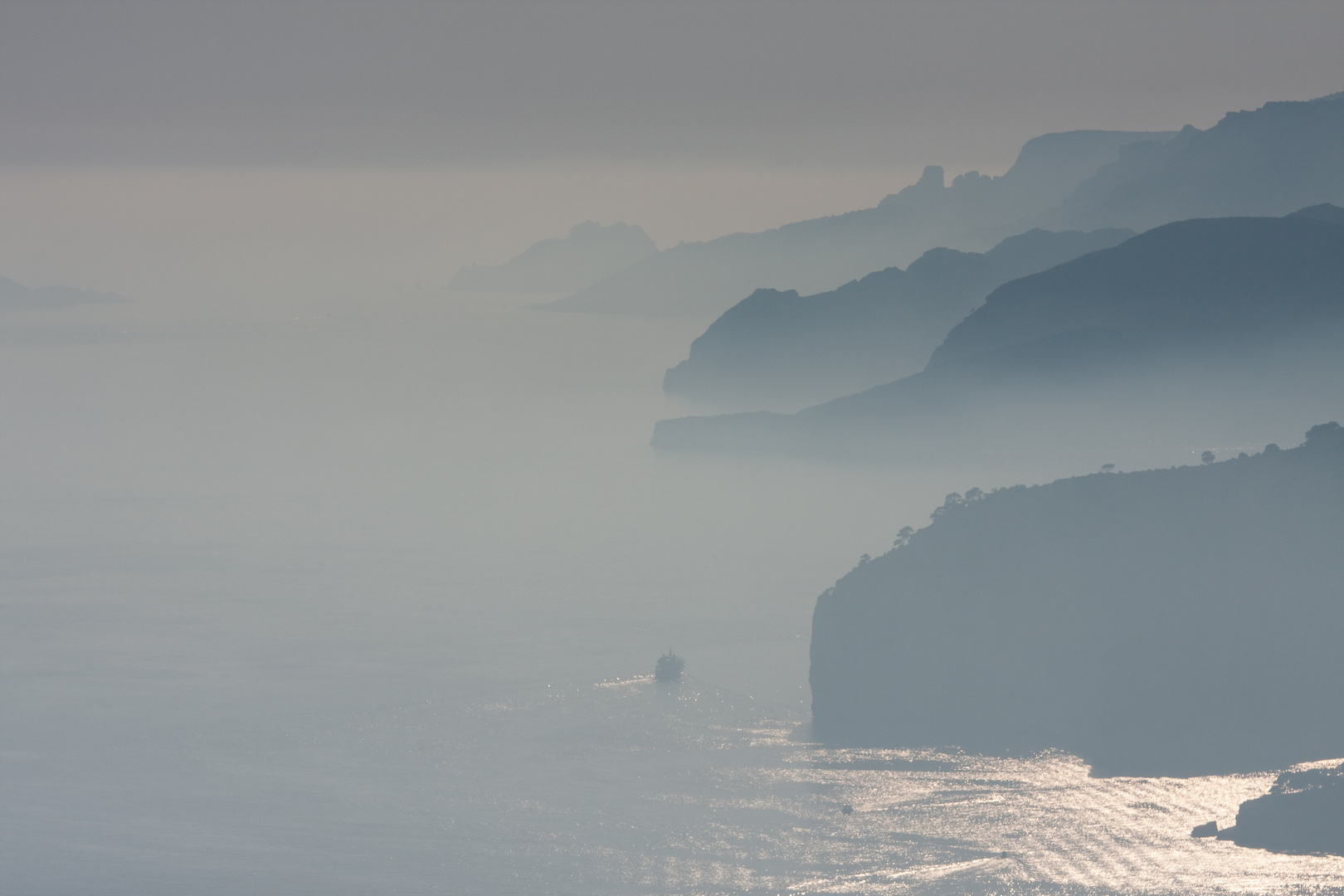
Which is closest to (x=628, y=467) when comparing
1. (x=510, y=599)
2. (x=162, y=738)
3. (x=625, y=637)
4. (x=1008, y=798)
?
(x=510, y=599)

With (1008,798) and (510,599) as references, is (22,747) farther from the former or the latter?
(1008,798)

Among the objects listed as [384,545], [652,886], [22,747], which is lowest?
[652,886]

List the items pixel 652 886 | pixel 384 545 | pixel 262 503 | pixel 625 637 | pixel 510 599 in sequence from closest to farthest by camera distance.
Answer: pixel 652 886, pixel 625 637, pixel 510 599, pixel 384 545, pixel 262 503

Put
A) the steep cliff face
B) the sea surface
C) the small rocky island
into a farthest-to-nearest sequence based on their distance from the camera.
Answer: the small rocky island
the steep cliff face
the sea surface

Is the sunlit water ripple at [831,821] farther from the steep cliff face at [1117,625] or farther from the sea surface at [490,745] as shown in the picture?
the steep cliff face at [1117,625]

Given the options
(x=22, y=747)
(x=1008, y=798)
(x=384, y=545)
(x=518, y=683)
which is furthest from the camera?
(x=384, y=545)

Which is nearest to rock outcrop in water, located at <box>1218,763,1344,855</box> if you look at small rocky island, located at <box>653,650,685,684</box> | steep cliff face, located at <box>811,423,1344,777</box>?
steep cliff face, located at <box>811,423,1344,777</box>

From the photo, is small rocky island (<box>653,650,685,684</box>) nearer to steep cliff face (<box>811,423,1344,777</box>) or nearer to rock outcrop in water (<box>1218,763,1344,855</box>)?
steep cliff face (<box>811,423,1344,777</box>)

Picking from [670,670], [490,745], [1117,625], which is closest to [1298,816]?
[1117,625]

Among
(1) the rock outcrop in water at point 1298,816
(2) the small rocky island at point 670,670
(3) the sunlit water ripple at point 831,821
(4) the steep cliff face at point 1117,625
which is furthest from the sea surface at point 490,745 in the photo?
(4) the steep cliff face at point 1117,625
